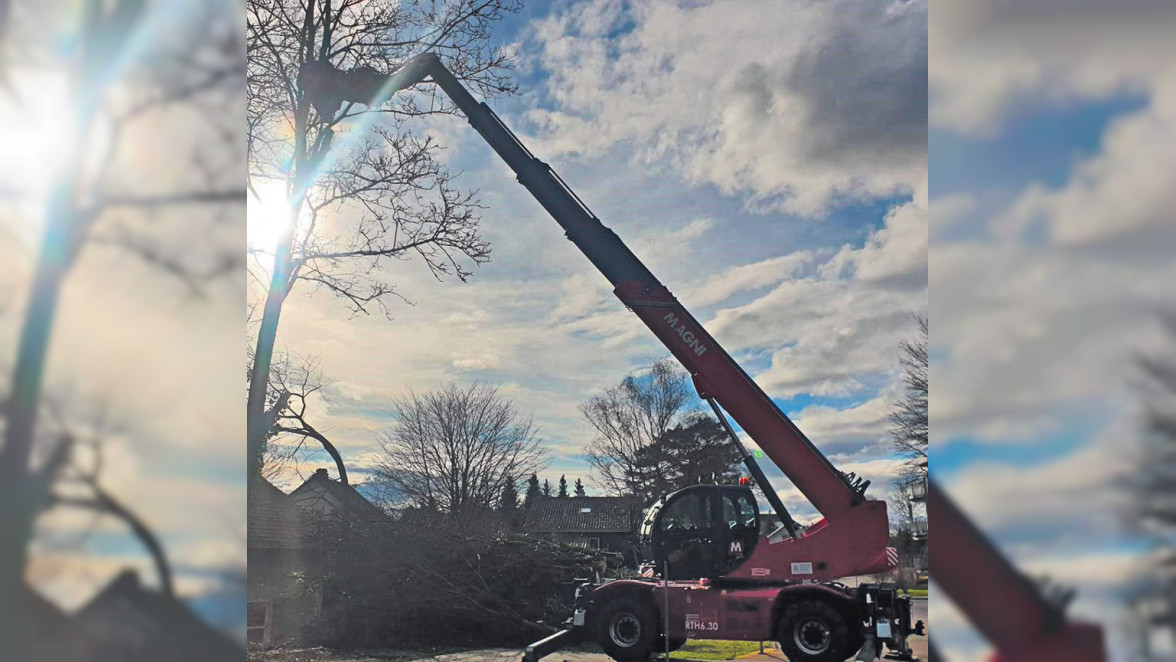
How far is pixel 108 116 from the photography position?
5.60 ft

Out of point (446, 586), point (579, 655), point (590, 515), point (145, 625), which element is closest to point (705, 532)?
point (579, 655)

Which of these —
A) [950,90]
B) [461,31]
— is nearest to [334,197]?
[461,31]

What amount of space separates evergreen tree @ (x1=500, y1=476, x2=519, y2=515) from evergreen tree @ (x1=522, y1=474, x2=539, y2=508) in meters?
0.06

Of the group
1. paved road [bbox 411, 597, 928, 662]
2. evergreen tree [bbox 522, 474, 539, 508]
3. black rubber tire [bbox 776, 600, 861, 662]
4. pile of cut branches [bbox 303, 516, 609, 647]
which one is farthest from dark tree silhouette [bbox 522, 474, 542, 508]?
black rubber tire [bbox 776, 600, 861, 662]

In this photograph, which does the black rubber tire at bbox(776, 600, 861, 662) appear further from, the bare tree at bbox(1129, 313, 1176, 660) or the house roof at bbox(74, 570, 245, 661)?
the bare tree at bbox(1129, 313, 1176, 660)

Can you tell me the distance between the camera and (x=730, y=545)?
14.0 ft

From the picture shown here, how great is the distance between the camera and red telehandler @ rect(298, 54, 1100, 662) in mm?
4094

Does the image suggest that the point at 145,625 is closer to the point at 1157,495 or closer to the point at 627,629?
the point at 1157,495

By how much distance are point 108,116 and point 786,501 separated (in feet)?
11.6

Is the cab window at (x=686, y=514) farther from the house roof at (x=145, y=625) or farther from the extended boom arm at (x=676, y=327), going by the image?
the house roof at (x=145, y=625)

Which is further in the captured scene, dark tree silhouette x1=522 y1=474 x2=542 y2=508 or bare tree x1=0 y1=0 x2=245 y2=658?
dark tree silhouette x1=522 y1=474 x2=542 y2=508

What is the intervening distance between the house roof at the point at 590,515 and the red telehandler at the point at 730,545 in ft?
2.55

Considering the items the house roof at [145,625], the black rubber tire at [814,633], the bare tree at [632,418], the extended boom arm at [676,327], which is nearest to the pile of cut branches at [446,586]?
the bare tree at [632,418]

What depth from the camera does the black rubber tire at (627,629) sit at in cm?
439
